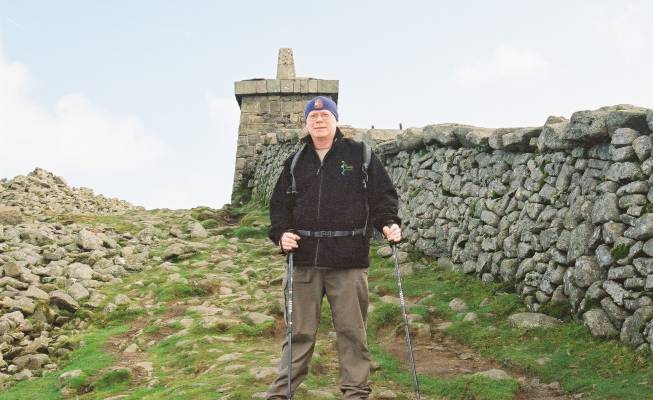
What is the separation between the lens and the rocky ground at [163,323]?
7.06m

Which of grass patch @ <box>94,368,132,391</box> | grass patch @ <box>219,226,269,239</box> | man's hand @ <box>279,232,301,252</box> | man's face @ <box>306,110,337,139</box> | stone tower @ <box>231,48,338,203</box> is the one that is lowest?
grass patch @ <box>94,368,132,391</box>

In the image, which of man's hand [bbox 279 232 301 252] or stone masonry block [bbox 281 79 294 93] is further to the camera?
stone masonry block [bbox 281 79 294 93]

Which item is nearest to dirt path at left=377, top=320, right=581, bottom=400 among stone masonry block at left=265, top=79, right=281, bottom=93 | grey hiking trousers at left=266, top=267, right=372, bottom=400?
grey hiking trousers at left=266, top=267, right=372, bottom=400

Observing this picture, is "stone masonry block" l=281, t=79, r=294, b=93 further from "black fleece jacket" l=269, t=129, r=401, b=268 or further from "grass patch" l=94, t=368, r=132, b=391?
"black fleece jacket" l=269, t=129, r=401, b=268

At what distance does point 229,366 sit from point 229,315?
2.57 m

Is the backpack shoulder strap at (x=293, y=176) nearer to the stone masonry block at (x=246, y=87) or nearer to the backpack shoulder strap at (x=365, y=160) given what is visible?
the backpack shoulder strap at (x=365, y=160)

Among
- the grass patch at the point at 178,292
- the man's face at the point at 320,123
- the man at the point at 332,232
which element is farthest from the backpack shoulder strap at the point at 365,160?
the grass patch at the point at 178,292

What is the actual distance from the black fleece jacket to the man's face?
0.15 m

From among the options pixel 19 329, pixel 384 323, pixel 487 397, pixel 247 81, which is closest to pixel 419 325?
pixel 384 323

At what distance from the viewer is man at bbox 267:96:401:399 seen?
17.7 ft

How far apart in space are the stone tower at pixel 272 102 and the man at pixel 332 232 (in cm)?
1908

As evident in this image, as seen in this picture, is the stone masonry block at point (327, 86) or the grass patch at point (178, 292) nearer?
the grass patch at point (178, 292)

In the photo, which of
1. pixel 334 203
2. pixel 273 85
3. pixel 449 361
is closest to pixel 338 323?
pixel 334 203

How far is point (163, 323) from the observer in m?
9.82
